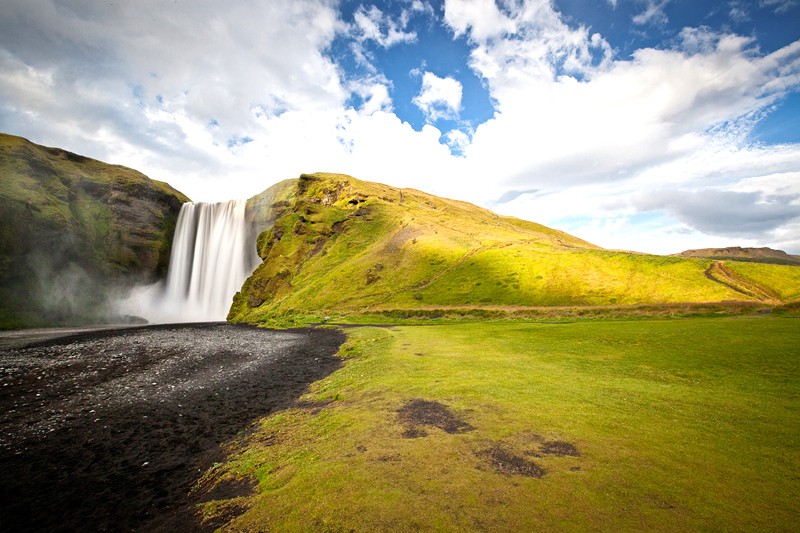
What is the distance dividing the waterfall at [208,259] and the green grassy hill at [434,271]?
13962mm

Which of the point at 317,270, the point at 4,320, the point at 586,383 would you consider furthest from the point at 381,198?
the point at 586,383

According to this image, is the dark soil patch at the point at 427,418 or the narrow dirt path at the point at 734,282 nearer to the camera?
the dark soil patch at the point at 427,418

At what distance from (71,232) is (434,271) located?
137 metres

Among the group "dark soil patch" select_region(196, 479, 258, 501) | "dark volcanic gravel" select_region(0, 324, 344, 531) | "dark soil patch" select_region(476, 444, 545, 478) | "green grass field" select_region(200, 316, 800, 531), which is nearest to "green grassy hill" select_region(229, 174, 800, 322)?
"green grass field" select_region(200, 316, 800, 531)

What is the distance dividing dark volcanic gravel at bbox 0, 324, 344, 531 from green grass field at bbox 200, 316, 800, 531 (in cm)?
212

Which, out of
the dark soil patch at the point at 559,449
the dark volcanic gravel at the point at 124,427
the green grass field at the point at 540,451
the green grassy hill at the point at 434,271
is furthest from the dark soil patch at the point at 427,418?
the green grassy hill at the point at 434,271

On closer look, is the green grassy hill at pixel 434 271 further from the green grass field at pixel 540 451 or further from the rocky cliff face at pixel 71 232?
the rocky cliff face at pixel 71 232

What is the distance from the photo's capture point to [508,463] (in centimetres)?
949

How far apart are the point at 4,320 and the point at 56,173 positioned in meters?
75.3

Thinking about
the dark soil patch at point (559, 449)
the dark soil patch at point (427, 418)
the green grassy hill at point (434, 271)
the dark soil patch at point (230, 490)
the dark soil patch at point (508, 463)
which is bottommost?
the dark soil patch at point (230, 490)

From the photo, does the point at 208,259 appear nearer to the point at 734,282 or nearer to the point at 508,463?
the point at 508,463

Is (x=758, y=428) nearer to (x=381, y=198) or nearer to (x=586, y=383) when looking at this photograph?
(x=586, y=383)

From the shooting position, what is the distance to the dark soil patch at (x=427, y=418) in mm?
12125

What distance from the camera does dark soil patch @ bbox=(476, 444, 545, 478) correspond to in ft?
29.2
